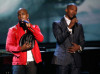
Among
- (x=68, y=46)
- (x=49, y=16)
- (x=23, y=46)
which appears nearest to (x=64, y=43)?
(x=68, y=46)

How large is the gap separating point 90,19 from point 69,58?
2.06m

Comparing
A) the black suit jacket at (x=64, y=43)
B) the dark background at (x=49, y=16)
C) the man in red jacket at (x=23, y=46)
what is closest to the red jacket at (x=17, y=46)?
the man in red jacket at (x=23, y=46)

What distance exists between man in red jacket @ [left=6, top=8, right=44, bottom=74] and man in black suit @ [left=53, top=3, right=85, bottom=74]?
29 cm

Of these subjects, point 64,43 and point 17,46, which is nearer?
point 17,46

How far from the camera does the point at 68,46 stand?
280 centimetres

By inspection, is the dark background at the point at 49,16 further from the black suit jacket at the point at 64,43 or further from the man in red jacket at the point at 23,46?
the man in red jacket at the point at 23,46

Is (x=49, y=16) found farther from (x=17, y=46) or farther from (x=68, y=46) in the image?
(x=17, y=46)

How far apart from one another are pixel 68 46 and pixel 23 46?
63 centimetres

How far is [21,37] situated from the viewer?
2682 millimetres

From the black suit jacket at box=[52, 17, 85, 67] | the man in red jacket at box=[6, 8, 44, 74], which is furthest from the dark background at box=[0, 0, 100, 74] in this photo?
the man in red jacket at box=[6, 8, 44, 74]

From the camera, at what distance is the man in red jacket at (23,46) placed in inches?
103

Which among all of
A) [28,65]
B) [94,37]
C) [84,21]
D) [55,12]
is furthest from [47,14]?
[28,65]

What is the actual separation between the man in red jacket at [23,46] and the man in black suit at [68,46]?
0.29 meters

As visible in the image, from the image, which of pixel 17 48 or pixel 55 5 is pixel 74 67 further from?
pixel 55 5
